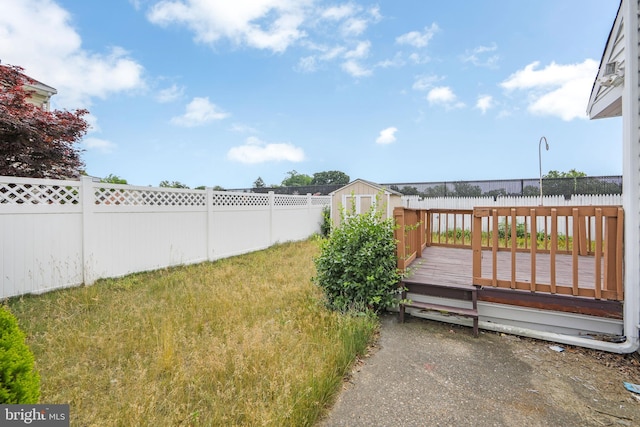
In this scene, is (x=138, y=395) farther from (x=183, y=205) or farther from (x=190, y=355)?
(x=183, y=205)

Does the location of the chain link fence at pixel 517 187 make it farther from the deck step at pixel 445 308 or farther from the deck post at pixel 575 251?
the deck step at pixel 445 308

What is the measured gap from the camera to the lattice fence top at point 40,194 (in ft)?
11.7

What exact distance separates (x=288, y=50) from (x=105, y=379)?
33.8 ft

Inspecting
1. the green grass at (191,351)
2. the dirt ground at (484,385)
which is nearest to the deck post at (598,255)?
the dirt ground at (484,385)

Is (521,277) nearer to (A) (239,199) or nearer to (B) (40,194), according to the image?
(A) (239,199)

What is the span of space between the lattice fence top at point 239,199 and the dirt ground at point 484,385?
5016mm

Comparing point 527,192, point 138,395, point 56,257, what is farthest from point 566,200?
point 56,257

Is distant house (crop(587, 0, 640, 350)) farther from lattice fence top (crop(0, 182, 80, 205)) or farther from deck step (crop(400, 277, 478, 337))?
lattice fence top (crop(0, 182, 80, 205))

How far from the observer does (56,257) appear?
390cm

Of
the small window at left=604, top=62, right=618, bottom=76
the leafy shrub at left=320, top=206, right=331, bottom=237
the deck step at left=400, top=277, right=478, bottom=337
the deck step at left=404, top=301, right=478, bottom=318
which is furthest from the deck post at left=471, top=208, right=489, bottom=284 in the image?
the leafy shrub at left=320, top=206, right=331, bottom=237

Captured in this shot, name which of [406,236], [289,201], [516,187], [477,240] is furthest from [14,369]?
[516,187]

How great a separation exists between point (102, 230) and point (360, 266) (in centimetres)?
413

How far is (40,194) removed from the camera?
3828 millimetres

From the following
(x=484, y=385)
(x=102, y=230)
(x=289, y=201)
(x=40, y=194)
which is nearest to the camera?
(x=484, y=385)
